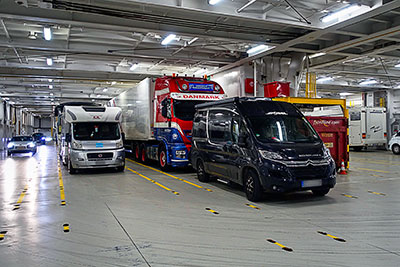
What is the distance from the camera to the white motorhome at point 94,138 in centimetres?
1259

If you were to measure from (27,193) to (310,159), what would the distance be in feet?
24.1

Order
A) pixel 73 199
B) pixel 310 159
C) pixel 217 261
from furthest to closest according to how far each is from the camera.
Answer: pixel 73 199, pixel 310 159, pixel 217 261

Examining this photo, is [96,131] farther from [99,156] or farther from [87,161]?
[87,161]

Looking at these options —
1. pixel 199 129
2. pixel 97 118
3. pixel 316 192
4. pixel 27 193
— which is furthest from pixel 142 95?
pixel 316 192

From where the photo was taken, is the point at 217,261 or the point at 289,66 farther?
the point at 289,66

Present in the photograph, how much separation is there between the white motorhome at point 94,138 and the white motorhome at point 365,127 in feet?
58.7

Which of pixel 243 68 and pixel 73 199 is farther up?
pixel 243 68

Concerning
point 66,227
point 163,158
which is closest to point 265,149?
point 66,227

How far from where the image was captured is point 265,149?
24.4 feet

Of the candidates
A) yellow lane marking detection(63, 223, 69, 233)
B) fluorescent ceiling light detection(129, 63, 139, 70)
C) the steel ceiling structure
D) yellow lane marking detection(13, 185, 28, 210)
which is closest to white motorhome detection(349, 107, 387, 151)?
the steel ceiling structure

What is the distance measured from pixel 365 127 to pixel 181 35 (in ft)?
56.1

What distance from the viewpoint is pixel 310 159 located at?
24.2ft

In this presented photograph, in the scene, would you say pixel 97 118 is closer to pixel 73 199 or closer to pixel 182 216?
pixel 73 199

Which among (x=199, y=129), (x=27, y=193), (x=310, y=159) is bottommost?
(x=27, y=193)
